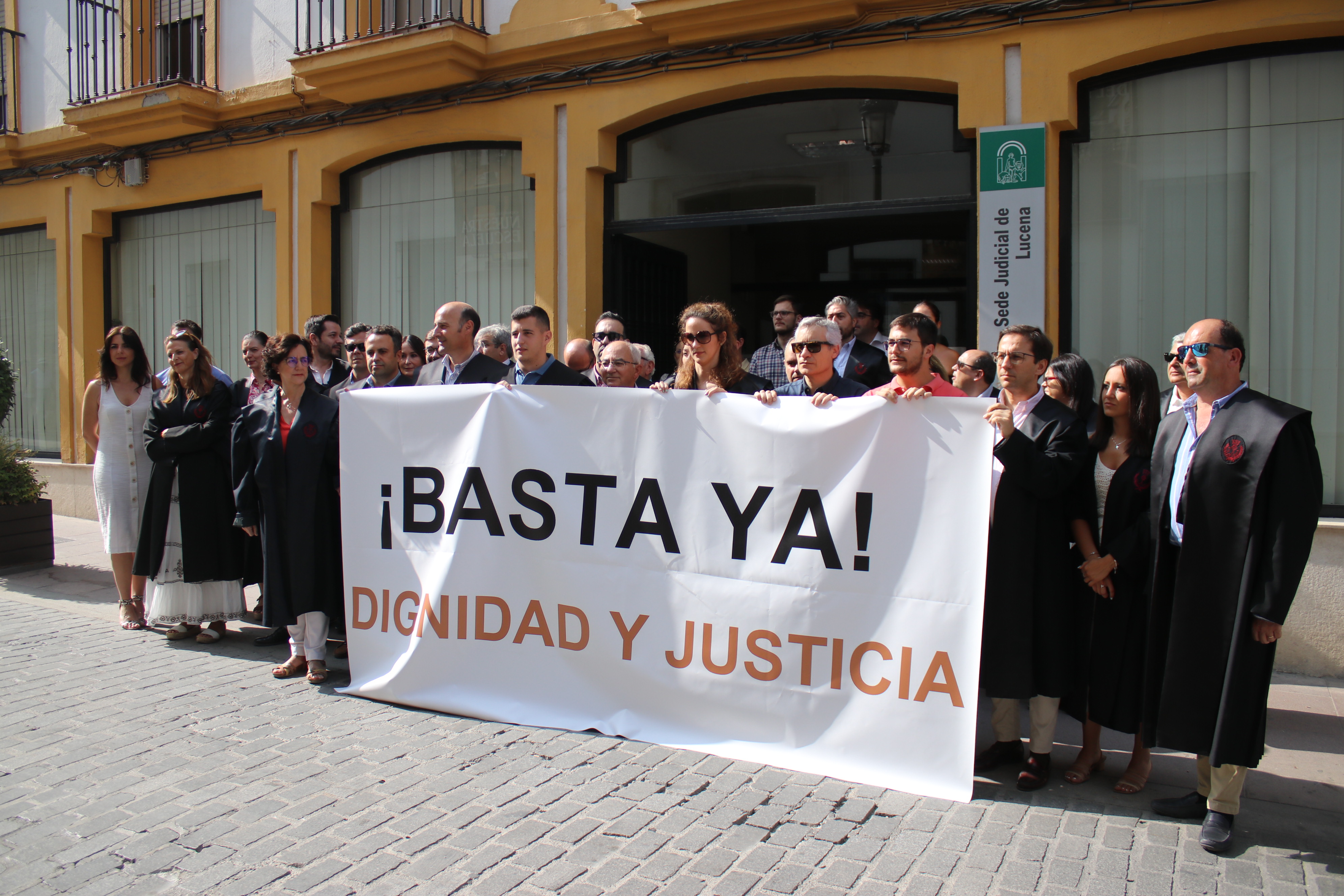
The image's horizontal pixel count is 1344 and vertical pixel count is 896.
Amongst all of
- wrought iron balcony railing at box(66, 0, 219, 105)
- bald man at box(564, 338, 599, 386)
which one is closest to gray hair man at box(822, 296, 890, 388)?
bald man at box(564, 338, 599, 386)

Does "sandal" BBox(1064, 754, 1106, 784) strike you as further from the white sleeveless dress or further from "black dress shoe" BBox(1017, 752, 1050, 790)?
the white sleeveless dress

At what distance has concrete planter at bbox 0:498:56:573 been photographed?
8656 mm

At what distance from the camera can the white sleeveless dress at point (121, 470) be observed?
6.74 metres

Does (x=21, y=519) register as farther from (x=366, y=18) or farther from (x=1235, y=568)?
(x=1235, y=568)

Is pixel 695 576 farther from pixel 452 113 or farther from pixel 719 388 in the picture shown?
pixel 452 113

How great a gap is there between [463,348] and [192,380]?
71.2 inches

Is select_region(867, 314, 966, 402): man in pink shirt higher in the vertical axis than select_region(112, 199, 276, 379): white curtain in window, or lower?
lower

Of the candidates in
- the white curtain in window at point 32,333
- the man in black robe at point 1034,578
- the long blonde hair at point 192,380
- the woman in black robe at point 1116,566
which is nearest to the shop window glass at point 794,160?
the woman in black robe at point 1116,566

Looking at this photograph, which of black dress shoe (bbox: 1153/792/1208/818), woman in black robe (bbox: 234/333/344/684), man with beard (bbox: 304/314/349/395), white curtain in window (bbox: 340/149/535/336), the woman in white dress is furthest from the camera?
white curtain in window (bbox: 340/149/535/336)

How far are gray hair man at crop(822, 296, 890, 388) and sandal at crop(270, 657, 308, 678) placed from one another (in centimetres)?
351

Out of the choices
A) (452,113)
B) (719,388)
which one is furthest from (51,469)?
(719,388)

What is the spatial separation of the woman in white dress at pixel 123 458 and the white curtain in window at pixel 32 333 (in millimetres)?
6793

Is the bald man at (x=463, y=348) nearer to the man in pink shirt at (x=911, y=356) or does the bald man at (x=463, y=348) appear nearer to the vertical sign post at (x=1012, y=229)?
the man in pink shirt at (x=911, y=356)

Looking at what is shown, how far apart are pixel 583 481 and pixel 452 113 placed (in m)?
5.67
